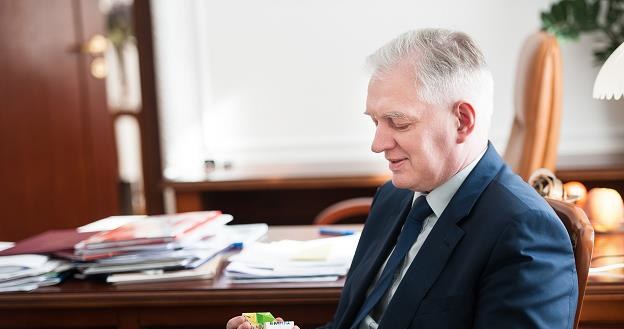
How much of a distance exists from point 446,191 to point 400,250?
15 cm

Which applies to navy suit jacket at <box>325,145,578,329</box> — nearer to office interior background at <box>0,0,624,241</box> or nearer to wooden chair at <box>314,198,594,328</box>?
wooden chair at <box>314,198,594,328</box>

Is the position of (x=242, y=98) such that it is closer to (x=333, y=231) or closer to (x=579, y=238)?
(x=333, y=231)

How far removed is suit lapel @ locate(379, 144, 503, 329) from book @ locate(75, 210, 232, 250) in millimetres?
674

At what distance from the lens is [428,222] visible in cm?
162

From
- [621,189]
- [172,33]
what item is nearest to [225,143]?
[172,33]

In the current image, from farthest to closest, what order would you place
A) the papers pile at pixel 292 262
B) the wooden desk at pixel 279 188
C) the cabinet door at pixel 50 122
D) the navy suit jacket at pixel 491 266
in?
the cabinet door at pixel 50 122 → the wooden desk at pixel 279 188 → the papers pile at pixel 292 262 → the navy suit jacket at pixel 491 266

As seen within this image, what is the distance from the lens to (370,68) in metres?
1.57

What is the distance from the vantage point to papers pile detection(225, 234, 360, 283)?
6.05 feet

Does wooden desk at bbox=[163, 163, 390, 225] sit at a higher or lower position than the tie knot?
lower

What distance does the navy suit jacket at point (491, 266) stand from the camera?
1320 mm

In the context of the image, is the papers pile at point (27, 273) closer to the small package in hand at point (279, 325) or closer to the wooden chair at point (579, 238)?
the small package in hand at point (279, 325)

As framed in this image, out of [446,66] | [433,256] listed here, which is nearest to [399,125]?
[446,66]

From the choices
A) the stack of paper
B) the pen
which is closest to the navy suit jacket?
the stack of paper

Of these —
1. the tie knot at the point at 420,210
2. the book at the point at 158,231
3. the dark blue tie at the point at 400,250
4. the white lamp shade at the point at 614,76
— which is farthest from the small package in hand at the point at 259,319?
the white lamp shade at the point at 614,76
